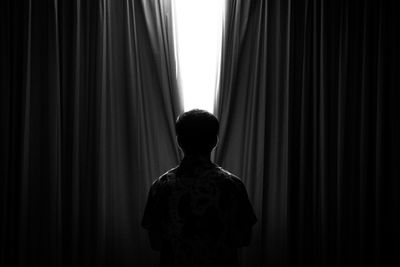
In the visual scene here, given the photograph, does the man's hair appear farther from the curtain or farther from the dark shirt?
the curtain

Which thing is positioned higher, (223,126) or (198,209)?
(223,126)

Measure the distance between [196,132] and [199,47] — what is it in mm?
1506

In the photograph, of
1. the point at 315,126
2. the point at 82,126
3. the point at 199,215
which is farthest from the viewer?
the point at 315,126

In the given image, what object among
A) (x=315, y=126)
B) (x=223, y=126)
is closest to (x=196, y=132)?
(x=223, y=126)

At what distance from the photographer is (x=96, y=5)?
2.70 m

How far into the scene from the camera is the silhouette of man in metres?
1.30

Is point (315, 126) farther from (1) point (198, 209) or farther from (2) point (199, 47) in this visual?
(1) point (198, 209)

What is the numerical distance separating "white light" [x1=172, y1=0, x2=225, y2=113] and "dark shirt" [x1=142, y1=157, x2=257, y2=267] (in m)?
1.44

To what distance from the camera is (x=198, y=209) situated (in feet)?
4.28

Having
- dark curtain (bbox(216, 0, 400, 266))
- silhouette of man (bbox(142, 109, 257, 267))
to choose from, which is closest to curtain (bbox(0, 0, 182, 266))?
dark curtain (bbox(216, 0, 400, 266))

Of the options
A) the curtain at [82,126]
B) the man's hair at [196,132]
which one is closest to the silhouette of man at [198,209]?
the man's hair at [196,132]

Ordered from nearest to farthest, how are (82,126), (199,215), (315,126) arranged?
(199,215), (82,126), (315,126)

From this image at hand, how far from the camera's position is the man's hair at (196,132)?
1.40 m

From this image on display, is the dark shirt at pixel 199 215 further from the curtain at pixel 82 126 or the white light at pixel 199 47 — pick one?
the white light at pixel 199 47
